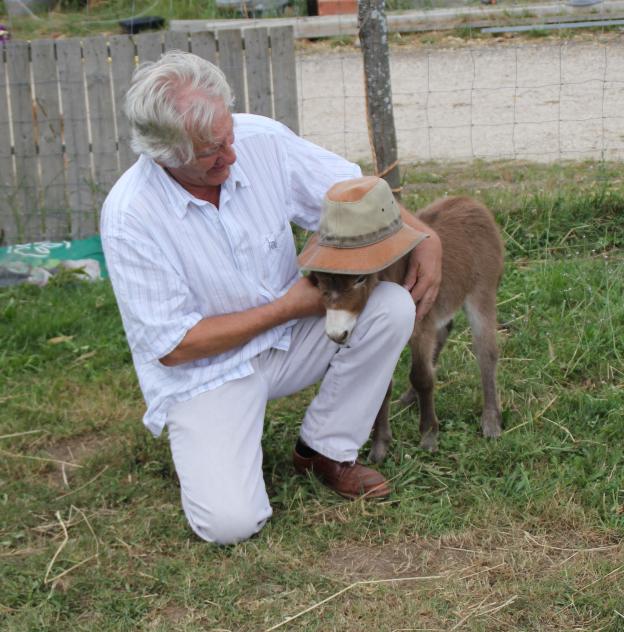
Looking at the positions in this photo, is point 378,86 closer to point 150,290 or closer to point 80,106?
point 80,106

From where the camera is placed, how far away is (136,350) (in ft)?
13.0

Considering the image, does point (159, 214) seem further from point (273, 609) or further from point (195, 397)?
point (273, 609)

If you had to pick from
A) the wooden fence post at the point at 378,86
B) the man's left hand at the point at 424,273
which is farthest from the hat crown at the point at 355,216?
the wooden fence post at the point at 378,86

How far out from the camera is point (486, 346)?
468cm

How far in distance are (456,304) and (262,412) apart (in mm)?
1077

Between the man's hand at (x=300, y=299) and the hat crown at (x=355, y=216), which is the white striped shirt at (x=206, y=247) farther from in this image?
the hat crown at (x=355, y=216)

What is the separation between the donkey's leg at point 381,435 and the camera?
14.6 feet

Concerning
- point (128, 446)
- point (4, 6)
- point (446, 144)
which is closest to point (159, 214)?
point (128, 446)

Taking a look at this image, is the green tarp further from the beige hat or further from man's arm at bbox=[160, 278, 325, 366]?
the beige hat

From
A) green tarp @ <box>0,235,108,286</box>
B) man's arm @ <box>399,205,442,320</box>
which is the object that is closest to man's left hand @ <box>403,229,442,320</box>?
man's arm @ <box>399,205,442,320</box>

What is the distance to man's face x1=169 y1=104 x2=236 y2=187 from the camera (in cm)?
365

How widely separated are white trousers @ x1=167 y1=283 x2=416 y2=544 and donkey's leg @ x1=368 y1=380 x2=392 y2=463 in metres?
0.27

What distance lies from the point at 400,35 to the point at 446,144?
13.7 feet

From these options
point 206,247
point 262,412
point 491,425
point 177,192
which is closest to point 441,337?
point 491,425
